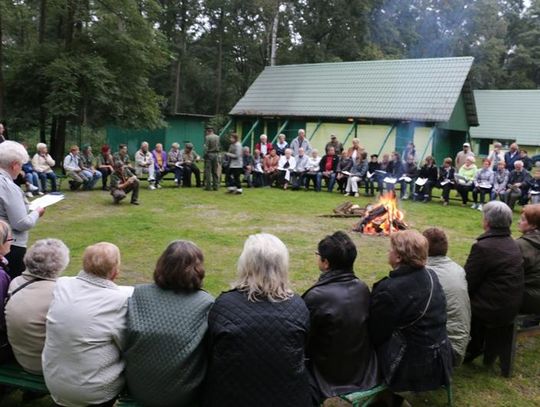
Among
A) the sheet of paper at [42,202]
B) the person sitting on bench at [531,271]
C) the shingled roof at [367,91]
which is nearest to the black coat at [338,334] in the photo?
the person sitting on bench at [531,271]

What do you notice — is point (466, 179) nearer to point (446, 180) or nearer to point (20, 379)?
point (446, 180)

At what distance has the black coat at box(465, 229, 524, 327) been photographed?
387 centimetres

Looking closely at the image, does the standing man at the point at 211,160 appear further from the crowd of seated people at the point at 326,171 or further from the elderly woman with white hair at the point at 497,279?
the elderly woman with white hair at the point at 497,279

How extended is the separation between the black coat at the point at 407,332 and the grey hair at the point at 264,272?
674 mm

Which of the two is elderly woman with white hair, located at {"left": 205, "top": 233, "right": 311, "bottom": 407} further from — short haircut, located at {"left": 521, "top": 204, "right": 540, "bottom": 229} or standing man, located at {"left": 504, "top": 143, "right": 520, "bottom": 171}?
standing man, located at {"left": 504, "top": 143, "right": 520, "bottom": 171}

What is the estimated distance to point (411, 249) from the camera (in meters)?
3.19

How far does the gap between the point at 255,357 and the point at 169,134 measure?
22878 mm

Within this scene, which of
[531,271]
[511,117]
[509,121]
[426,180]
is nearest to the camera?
[531,271]

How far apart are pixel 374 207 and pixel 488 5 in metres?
25.7

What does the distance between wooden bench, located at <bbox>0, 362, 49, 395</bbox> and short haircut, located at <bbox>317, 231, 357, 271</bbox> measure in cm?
168

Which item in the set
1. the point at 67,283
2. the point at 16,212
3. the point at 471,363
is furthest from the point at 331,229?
the point at 67,283

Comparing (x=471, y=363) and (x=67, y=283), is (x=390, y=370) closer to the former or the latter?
(x=471, y=363)

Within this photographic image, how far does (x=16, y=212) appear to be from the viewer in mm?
3807

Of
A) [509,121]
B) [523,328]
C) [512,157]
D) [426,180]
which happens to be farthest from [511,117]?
[523,328]
